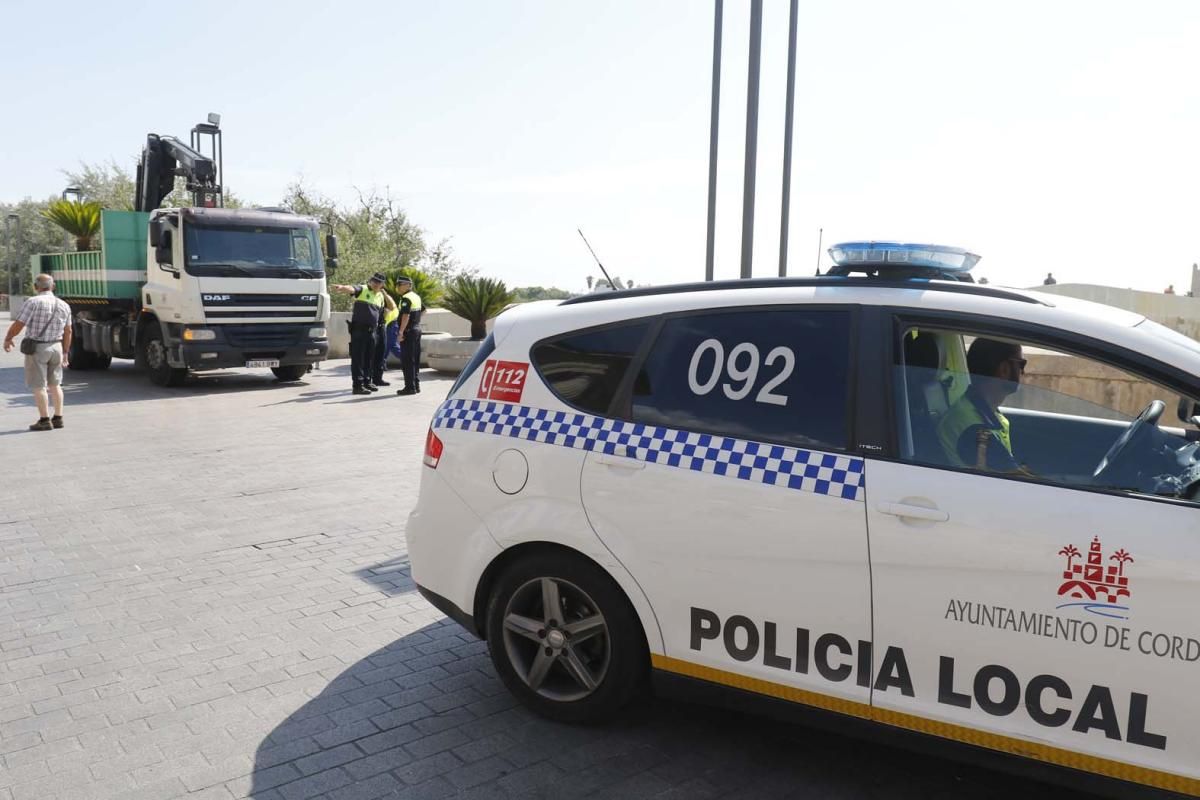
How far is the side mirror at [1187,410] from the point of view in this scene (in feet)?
8.95

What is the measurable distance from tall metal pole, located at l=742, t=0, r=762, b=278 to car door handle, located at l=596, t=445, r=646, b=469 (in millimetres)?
5663

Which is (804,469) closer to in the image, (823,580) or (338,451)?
(823,580)

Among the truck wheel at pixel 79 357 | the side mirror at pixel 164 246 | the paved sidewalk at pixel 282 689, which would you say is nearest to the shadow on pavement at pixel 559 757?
the paved sidewalk at pixel 282 689

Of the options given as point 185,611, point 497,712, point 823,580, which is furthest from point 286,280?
point 823,580

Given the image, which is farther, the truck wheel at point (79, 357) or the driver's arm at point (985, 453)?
the truck wheel at point (79, 357)

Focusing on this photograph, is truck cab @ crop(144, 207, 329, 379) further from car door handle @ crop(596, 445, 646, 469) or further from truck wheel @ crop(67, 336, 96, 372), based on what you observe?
car door handle @ crop(596, 445, 646, 469)

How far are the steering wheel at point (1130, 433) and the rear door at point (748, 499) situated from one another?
0.67 metres

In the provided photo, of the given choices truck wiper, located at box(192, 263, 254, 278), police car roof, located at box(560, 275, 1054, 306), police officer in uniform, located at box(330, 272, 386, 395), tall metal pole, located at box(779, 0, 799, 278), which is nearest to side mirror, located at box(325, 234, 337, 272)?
police officer in uniform, located at box(330, 272, 386, 395)

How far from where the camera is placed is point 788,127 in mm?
10023

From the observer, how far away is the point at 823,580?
9.86ft

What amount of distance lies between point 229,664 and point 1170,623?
11.8 feet

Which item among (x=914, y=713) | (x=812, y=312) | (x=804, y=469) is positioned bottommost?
(x=914, y=713)

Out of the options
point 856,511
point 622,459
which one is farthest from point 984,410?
point 622,459

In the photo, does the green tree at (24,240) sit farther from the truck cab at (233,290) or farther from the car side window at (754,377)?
the car side window at (754,377)
